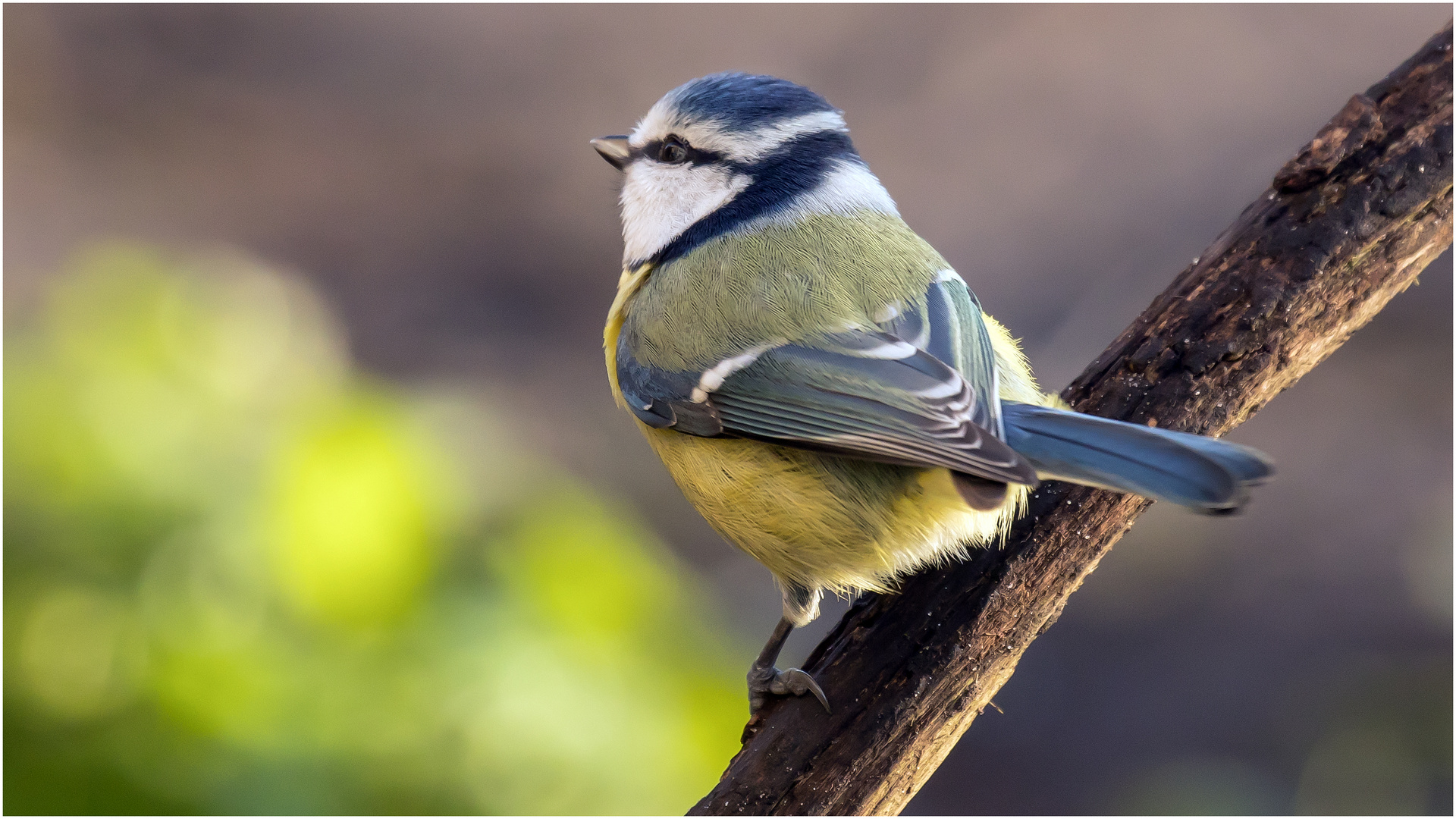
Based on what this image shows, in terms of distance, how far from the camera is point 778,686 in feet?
6.11

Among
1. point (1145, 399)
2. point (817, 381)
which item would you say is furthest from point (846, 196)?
point (1145, 399)

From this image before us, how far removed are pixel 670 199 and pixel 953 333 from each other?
73cm

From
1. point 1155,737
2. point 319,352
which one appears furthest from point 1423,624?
point 319,352

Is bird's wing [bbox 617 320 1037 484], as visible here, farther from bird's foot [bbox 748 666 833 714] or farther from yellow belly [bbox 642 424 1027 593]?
bird's foot [bbox 748 666 833 714]

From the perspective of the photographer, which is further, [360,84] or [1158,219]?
[360,84]

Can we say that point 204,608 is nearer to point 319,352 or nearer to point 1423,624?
point 319,352

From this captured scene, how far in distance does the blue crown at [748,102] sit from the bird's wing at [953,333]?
0.49 m

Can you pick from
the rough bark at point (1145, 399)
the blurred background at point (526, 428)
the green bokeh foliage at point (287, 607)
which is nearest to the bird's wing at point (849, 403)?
the rough bark at point (1145, 399)

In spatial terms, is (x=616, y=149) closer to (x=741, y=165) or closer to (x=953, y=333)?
(x=741, y=165)

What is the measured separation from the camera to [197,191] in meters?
5.38

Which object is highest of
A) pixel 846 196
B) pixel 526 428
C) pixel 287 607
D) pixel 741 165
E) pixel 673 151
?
pixel 526 428

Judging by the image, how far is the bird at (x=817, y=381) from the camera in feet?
4.94

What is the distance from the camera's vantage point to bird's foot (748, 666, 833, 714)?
181 cm

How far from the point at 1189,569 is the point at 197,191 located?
16.5ft
